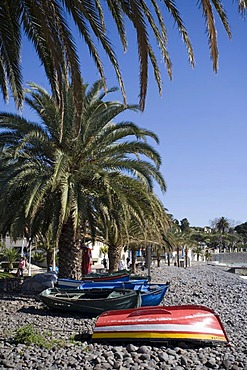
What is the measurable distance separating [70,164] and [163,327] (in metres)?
7.89

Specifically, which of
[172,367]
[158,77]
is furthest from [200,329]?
[158,77]

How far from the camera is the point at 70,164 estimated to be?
14.7 m

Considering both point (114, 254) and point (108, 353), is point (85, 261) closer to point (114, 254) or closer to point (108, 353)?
point (114, 254)

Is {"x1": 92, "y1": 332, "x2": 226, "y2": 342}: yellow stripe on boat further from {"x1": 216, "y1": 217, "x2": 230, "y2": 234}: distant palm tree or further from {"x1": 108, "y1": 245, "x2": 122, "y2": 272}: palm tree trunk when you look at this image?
{"x1": 216, "y1": 217, "x2": 230, "y2": 234}: distant palm tree

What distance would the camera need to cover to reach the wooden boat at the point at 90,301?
438 inches

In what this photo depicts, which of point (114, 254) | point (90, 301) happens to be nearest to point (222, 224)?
→ point (114, 254)

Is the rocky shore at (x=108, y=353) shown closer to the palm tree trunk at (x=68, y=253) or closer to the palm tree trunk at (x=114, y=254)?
the palm tree trunk at (x=68, y=253)

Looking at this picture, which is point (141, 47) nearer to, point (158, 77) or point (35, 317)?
point (158, 77)

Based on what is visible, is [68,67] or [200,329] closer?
[68,67]

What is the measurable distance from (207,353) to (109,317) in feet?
6.53

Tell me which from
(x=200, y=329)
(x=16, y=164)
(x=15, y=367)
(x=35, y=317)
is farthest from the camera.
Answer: (x=16, y=164)

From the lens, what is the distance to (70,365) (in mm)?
6508

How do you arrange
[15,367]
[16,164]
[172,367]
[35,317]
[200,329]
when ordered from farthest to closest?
[16,164]
[35,317]
[200,329]
[172,367]
[15,367]

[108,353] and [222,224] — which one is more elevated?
[222,224]
